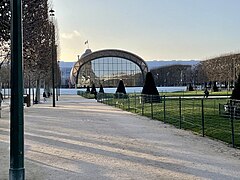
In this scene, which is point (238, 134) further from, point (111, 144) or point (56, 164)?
A: point (56, 164)

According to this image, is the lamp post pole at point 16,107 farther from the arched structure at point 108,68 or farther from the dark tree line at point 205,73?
the arched structure at point 108,68

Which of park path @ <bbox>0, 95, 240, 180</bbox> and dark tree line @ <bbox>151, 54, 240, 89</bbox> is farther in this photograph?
dark tree line @ <bbox>151, 54, 240, 89</bbox>

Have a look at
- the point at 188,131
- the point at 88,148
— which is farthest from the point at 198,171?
the point at 188,131

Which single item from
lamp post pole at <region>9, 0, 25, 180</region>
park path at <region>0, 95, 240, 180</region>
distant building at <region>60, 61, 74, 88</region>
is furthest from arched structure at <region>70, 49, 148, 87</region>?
lamp post pole at <region>9, 0, 25, 180</region>

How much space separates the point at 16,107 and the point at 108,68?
119397 mm

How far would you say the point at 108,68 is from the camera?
12425 cm

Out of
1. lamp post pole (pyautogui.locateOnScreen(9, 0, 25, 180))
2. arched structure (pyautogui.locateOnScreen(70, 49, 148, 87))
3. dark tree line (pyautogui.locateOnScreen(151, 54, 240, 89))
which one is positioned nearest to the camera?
lamp post pole (pyautogui.locateOnScreen(9, 0, 25, 180))

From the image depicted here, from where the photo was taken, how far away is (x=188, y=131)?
14008 mm

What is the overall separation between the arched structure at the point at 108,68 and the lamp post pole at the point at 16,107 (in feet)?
373

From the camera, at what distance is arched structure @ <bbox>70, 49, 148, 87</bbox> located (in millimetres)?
119000

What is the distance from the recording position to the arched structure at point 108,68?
119m

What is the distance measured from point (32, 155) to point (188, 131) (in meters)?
6.65

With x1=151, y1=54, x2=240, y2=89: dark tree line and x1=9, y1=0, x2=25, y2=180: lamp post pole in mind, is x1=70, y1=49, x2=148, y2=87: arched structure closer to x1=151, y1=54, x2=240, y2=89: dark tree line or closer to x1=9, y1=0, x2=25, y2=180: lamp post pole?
x1=151, y1=54, x2=240, y2=89: dark tree line

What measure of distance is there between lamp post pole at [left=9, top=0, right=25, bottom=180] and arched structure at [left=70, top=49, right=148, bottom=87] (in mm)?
113683
